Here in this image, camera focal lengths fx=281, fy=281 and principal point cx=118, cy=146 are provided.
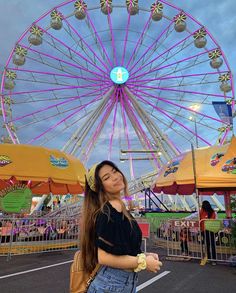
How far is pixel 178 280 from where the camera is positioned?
18.0ft

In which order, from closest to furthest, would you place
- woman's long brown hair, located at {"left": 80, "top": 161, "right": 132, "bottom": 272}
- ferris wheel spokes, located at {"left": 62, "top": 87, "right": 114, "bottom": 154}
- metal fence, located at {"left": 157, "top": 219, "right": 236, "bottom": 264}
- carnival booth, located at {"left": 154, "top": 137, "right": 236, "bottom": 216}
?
woman's long brown hair, located at {"left": 80, "top": 161, "right": 132, "bottom": 272} < metal fence, located at {"left": 157, "top": 219, "right": 236, "bottom": 264} < carnival booth, located at {"left": 154, "top": 137, "right": 236, "bottom": 216} < ferris wheel spokes, located at {"left": 62, "top": 87, "right": 114, "bottom": 154}

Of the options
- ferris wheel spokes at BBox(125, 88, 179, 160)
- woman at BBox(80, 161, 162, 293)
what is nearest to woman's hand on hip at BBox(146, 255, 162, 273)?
woman at BBox(80, 161, 162, 293)

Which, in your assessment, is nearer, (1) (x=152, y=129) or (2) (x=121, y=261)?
(2) (x=121, y=261)

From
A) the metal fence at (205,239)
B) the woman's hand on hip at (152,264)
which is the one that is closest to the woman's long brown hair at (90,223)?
the woman's hand on hip at (152,264)

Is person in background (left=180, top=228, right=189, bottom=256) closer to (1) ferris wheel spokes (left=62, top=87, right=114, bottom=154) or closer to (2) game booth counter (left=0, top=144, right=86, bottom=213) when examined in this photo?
(2) game booth counter (left=0, top=144, right=86, bottom=213)

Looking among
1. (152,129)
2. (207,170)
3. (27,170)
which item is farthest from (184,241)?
(152,129)

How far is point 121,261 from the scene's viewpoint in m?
1.56

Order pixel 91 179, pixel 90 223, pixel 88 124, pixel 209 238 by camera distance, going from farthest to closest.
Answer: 1. pixel 88 124
2. pixel 209 238
3. pixel 91 179
4. pixel 90 223

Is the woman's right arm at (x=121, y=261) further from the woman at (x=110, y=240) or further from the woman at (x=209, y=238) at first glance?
the woman at (x=209, y=238)

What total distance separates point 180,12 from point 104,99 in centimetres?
808

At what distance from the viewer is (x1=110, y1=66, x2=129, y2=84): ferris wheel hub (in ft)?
65.9

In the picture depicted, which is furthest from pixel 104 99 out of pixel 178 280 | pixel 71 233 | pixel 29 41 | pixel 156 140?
pixel 178 280

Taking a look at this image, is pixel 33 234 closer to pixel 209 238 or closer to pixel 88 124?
pixel 209 238

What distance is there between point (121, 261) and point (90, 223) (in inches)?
12.0
